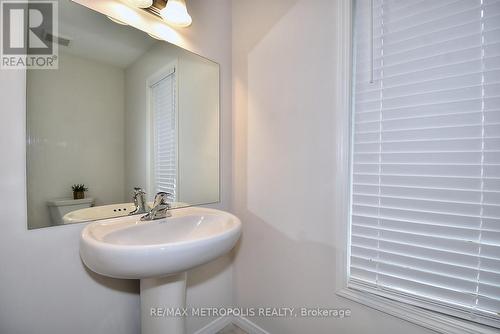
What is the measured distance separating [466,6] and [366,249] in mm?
992

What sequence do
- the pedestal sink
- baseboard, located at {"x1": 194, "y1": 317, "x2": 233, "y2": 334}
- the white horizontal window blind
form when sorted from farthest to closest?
baseboard, located at {"x1": 194, "y1": 317, "x2": 233, "y2": 334} → the white horizontal window blind → the pedestal sink

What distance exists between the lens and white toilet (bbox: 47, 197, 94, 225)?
803 mm

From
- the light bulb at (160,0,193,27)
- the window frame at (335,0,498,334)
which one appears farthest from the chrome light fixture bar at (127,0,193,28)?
the window frame at (335,0,498,334)

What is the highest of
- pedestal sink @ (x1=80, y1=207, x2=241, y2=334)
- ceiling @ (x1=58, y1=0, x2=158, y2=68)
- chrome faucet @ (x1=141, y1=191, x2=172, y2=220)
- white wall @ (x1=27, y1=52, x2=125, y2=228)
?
ceiling @ (x1=58, y1=0, x2=158, y2=68)

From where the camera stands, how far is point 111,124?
0.98 m

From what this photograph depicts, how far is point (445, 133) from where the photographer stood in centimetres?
80

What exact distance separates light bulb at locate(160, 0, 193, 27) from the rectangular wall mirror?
12 centimetres

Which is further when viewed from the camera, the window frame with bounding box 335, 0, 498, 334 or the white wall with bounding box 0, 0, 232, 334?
the window frame with bounding box 335, 0, 498, 334

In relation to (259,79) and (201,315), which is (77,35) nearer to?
(259,79)

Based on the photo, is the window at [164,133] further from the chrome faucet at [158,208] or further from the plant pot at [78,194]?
the plant pot at [78,194]

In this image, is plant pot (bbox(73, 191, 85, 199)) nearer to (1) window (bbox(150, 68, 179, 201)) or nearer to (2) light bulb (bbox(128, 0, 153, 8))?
(1) window (bbox(150, 68, 179, 201))

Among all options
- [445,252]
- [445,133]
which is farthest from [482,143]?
[445,252]

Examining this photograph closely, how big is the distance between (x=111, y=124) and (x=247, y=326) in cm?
142

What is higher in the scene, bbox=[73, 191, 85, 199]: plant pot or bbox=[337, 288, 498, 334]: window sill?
bbox=[73, 191, 85, 199]: plant pot
